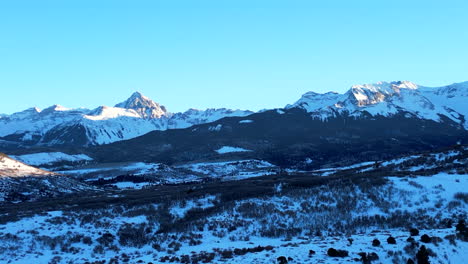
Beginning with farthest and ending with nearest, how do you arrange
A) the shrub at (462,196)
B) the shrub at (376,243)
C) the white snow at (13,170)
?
1. the white snow at (13,170)
2. the shrub at (462,196)
3. the shrub at (376,243)

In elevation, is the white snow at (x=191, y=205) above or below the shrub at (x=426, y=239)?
below

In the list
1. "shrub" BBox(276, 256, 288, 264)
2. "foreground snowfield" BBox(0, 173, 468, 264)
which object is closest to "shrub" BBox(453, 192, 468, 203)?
"foreground snowfield" BBox(0, 173, 468, 264)

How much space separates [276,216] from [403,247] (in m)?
18.9

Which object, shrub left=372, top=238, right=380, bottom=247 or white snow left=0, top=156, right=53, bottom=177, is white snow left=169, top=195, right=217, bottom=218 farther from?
white snow left=0, top=156, right=53, bottom=177

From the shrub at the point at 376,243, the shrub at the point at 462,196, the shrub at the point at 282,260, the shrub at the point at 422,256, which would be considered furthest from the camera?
the shrub at the point at 462,196

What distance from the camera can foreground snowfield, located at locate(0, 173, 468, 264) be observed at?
2830 centimetres

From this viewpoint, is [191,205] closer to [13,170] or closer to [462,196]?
[462,196]

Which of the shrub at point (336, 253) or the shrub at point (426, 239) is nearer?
the shrub at point (336, 253)

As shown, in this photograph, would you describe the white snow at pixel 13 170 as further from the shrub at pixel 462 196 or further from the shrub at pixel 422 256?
the shrub at pixel 422 256

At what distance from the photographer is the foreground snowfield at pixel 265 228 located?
2830cm

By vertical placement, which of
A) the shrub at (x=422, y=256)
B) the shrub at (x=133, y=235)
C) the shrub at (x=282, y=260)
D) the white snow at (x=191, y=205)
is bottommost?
the shrub at (x=133, y=235)

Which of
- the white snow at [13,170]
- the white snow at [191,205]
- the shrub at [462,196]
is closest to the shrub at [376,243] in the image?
the shrub at [462,196]

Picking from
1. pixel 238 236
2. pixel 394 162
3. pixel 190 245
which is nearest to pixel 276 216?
pixel 238 236

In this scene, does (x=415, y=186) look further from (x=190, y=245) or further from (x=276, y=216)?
(x=190, y=245)
